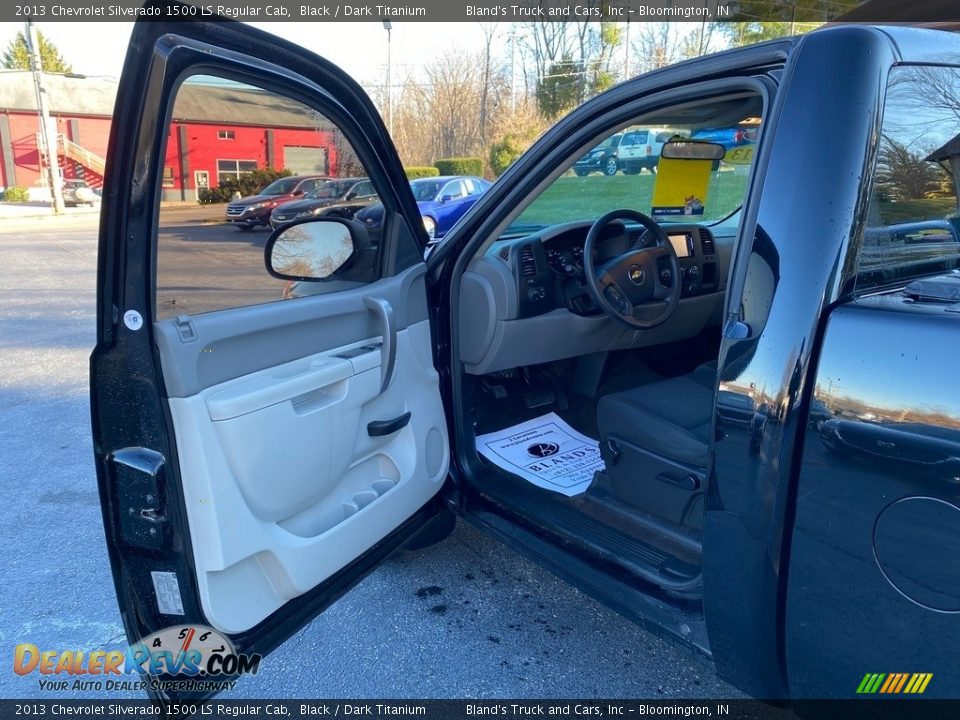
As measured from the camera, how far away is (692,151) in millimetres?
2879

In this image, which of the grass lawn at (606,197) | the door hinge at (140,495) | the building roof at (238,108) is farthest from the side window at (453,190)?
the door hinge at (140,495)

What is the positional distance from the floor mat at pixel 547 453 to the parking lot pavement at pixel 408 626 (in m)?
0.48

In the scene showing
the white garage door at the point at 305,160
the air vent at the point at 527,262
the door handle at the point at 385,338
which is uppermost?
the white garage door at the point at 305,160

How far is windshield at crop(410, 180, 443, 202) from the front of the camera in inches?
542

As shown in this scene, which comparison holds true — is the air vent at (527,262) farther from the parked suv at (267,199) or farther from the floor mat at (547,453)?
the parked suv at (267,199)

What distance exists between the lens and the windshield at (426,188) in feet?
45.2

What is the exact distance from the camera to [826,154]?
4.60ft

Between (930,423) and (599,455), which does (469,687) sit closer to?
(599,455)

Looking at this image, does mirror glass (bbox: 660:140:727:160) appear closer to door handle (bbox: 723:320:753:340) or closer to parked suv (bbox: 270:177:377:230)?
parked suv (bbox: 270:177:377:230)

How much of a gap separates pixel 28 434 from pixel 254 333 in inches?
140

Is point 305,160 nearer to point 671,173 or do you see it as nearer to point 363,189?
point 363,189

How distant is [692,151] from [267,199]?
175cm

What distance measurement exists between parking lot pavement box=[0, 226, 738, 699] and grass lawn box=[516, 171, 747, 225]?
1.53 m

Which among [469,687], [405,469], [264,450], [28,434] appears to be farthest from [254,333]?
[28,434]
